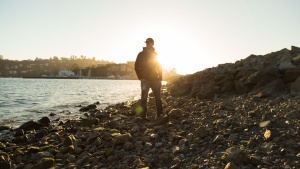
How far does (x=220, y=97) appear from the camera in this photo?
1393 cm

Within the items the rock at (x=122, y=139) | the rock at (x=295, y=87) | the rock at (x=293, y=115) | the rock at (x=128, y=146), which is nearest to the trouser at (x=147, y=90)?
the rock at (x=122, y=139)

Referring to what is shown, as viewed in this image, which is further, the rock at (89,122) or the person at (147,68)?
the rock at (89,122)

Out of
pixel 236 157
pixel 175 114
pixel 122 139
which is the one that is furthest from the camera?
pixel 175 114

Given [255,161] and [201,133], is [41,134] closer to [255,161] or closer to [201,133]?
[201,133]

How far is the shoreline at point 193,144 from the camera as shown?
5586 millimetres

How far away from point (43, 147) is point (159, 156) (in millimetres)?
4989

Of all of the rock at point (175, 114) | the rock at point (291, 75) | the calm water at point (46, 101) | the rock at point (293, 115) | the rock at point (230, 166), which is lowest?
the calm water at point (46, 101)

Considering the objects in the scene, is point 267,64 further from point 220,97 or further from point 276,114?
point 276,114

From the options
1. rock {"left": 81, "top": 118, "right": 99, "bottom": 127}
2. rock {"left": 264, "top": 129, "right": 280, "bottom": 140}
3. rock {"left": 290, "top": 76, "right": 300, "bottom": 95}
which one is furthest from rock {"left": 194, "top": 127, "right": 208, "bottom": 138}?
rock {"left": 81, "top": 118, "right": 99, "bottom": 127}

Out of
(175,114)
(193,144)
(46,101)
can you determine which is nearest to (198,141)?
(193,144)

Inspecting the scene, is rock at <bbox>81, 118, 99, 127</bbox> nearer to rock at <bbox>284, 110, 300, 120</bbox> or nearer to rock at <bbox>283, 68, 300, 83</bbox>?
rock at <bbox>284, 110, 300, 120</bbox>

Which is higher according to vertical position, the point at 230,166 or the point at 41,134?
the point at 230,166

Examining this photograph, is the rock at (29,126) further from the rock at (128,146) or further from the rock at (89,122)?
the rock at (128,146)

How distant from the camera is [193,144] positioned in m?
6.82
